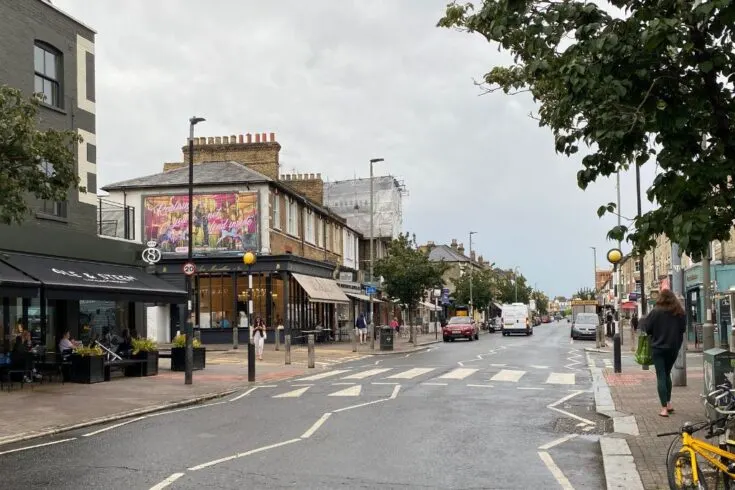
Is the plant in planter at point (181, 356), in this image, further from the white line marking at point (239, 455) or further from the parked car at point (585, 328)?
the parked car at point (585, 328)

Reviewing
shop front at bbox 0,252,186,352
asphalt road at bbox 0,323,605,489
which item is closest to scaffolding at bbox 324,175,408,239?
shop front at bbox 0,252,186,352

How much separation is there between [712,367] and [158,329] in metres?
35.7

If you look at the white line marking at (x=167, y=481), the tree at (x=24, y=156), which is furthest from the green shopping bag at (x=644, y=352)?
the tree at (x=24, y=156)

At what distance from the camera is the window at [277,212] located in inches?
1492

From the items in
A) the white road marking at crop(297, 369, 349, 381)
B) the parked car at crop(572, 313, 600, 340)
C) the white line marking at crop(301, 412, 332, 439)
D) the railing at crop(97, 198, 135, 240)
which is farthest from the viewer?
the parked car at crop(572, 313, 600, 340)

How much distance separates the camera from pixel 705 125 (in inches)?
285

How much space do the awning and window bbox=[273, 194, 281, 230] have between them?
2.72 meters

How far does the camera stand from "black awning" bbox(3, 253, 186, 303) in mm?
17609

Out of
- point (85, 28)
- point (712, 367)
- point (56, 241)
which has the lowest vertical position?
point (712, 367)

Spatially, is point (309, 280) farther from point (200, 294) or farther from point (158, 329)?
point (158, 329)

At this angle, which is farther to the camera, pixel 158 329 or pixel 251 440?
pixel 158 329

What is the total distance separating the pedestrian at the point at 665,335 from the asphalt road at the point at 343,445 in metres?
1.09

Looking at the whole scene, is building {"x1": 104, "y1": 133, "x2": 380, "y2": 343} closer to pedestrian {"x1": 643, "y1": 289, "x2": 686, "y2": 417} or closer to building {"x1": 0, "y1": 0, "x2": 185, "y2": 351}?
building {"x1": 0, "y1": 0, "x2": 185, "y2": 351}

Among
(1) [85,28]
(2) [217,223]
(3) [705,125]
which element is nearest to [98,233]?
(1) [85,28]
